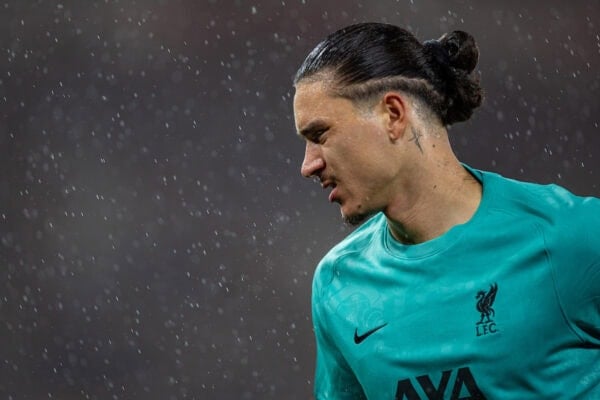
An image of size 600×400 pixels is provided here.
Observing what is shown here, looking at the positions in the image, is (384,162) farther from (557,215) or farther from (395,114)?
(557,215)

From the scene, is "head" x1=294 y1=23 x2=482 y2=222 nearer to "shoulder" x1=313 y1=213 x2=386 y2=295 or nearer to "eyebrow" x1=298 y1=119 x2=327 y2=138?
"eyebrow" x1=298 y1=119 x2=327 y2=138

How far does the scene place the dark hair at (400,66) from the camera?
188 centimetres

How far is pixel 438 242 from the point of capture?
6.19 ft

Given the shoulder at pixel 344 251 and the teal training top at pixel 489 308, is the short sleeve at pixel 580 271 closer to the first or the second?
the teal training top at pixel 489 308

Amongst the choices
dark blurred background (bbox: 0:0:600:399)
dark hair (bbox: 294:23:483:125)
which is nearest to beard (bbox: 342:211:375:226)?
dark hair (bbox: 294:23:483:125)

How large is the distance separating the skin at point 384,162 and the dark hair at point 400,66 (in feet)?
0.08

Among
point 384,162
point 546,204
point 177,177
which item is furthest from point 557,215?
point 177,177

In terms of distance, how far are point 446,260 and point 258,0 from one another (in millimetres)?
4407

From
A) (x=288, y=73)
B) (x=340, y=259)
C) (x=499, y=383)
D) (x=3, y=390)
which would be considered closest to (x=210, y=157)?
(x=288, y=73)

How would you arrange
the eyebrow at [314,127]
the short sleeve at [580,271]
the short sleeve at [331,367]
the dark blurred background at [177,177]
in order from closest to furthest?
the short sleeve at [580,271] → the eyebrow at [314,127] → the short sleeve at [331,367] → the dark blurred background at [177,177]

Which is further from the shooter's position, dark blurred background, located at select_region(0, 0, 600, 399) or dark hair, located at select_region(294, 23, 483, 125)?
dark blurred background, located at select_region(0, 0, 600, 399)

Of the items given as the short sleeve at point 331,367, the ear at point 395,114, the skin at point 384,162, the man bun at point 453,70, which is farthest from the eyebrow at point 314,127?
the short sleeve at point 331,367

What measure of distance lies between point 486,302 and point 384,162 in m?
0.31

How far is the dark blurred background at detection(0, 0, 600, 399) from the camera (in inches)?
229
